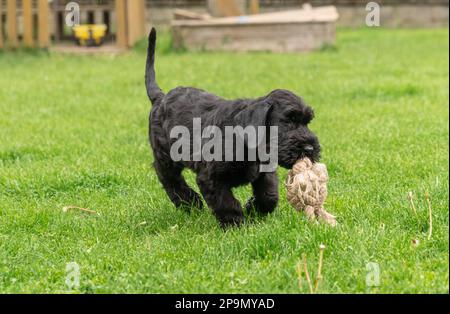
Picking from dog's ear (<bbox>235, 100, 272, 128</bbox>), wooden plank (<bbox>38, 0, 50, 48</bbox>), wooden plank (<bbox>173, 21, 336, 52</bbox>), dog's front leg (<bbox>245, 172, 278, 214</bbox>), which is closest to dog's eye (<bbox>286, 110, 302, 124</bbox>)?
dog's ear (<bbox>235, 100, 272, 128</bbox>)

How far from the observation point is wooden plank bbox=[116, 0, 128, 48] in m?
14.5

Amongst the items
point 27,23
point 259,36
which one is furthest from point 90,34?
point 259,36

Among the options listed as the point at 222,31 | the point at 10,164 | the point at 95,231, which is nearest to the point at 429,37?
the point at 222,31

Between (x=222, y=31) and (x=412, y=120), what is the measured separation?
7.40 meters

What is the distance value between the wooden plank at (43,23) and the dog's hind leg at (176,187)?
34.0 feet

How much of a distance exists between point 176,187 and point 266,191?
2.66ft

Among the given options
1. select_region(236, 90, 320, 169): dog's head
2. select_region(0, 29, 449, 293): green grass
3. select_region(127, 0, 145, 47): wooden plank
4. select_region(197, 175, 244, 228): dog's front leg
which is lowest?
select_region(0, 29, 449, 293): green grass

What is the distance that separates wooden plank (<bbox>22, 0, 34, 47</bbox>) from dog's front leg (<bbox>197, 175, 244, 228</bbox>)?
444 inches

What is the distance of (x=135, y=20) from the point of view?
589 inches

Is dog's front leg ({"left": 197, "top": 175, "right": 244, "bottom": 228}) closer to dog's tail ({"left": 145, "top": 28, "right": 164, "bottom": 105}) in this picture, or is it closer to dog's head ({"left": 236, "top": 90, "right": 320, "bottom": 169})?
dog's head ({"left": 236, "top": 90, "right": 320, "bottom": 169})

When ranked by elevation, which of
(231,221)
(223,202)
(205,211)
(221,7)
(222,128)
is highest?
(221,7)

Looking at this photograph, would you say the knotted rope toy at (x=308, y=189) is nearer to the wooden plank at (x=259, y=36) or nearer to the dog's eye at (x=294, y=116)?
the dog's eye at (x=294, y=116)

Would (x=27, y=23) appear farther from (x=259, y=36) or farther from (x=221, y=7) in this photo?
(x=221, y=7)
